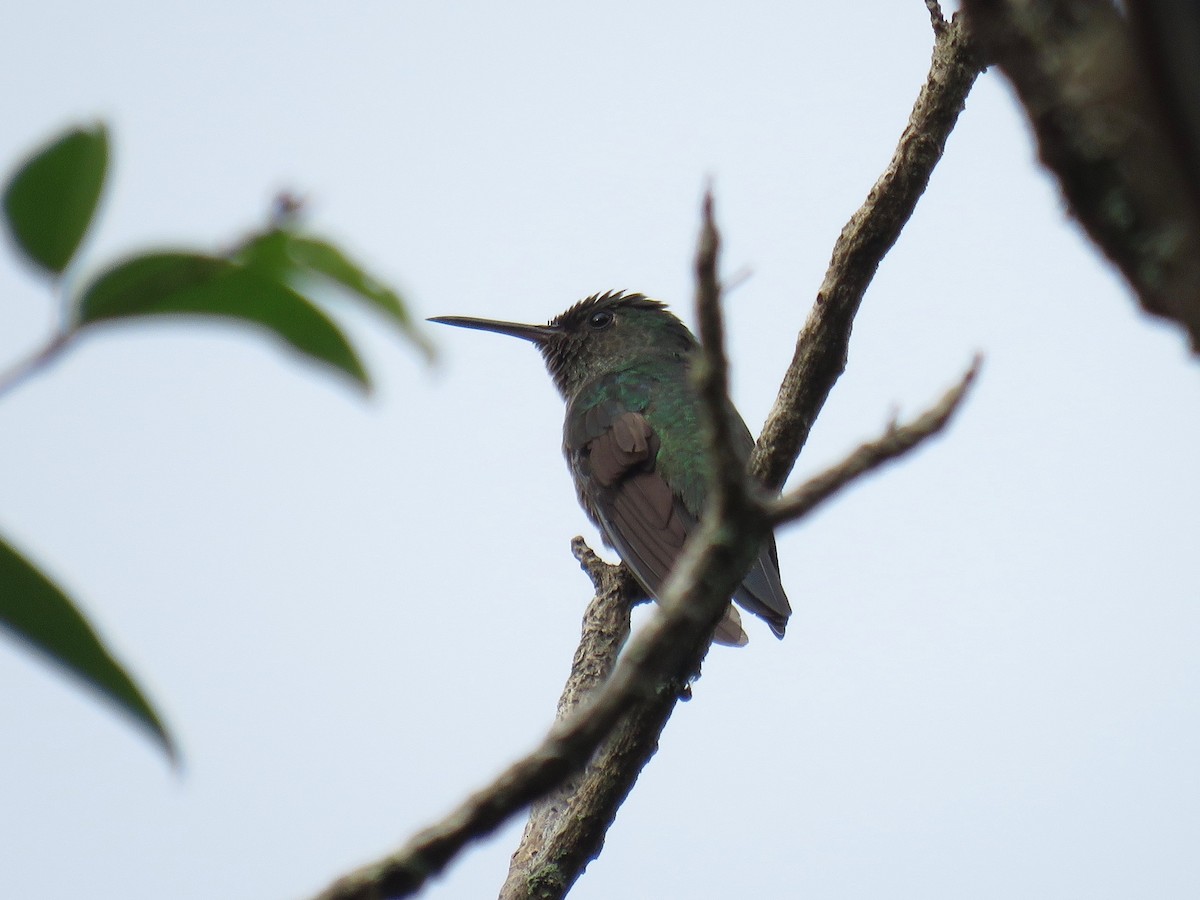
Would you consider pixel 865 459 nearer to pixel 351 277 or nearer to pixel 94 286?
pixel 351 277

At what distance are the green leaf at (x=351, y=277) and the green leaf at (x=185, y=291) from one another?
0.11 feet

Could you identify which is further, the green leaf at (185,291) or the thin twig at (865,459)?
the thin twig at (865,459)

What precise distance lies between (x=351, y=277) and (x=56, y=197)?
24 centimetres

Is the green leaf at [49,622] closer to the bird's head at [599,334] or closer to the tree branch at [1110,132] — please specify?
the tree branch at [1110,132]

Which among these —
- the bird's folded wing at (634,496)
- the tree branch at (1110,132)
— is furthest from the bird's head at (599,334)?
the tree branch at (1110,132)

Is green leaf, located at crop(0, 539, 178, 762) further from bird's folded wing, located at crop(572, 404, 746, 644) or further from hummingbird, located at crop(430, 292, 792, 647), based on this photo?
bird's folded wing, located at crop(572, 404, 746, 644)

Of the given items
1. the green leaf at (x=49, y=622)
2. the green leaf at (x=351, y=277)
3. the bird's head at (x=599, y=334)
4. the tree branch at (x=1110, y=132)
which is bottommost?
the green leaf at (x=49, y=622)

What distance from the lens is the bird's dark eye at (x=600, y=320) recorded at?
8148 mm

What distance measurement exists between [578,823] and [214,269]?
3058 mm

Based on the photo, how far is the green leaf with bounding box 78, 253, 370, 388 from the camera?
989 millimetres

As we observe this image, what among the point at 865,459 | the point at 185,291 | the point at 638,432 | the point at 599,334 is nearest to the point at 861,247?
the point at 865,459

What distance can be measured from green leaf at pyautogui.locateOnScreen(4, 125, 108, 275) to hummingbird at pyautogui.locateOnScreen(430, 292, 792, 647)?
4100mm

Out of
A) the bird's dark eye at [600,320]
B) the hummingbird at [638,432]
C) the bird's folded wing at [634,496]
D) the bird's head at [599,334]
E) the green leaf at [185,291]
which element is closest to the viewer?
the green leaf at [185,291]

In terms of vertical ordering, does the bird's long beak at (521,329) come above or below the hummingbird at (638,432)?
above
